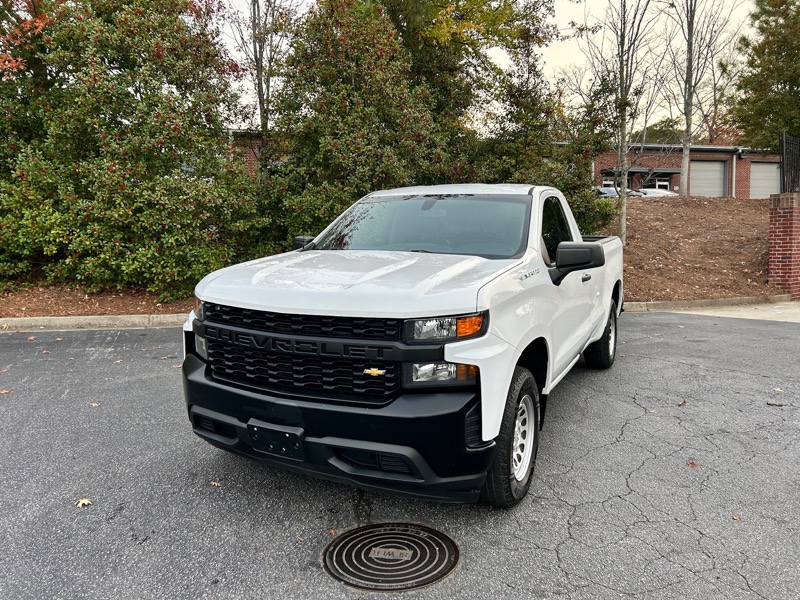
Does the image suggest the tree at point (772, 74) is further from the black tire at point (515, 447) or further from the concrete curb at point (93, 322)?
the black tire at point (515, 447)

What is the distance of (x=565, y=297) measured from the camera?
156 inches

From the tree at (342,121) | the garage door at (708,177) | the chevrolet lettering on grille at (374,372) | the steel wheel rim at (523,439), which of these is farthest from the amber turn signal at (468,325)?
the garage door at (708,177)

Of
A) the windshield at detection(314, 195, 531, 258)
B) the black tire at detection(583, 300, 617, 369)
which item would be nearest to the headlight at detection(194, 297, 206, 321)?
the windshield at detection(314, 195, 531, 258)

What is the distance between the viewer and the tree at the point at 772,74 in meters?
17.8

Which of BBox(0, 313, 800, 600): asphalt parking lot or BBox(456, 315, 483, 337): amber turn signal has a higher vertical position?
BBox(456, 315, 483, 337): amber turn signal

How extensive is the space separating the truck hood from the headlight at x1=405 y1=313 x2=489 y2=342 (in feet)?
0.13

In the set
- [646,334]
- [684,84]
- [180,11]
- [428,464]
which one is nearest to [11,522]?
[428,464]

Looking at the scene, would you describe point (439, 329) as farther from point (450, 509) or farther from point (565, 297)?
point (565, 297)

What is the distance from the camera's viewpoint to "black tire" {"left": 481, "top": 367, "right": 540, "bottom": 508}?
9.36 feet

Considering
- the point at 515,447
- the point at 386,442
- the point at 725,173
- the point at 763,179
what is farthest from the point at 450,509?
the point at 763,179

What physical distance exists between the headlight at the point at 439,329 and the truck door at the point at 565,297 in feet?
3.98

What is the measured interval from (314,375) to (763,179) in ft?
145

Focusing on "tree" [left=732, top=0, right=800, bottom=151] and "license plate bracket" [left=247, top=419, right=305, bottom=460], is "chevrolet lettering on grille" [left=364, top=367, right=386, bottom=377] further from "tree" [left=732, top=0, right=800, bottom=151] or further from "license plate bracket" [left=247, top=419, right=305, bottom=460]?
"tree" [left=732, top=0, right=800, bottom=151]

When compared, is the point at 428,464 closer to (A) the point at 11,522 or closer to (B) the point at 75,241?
(A) the point at 11,522
